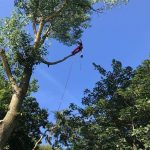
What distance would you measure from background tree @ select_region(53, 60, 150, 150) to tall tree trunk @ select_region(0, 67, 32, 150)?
2774 mm

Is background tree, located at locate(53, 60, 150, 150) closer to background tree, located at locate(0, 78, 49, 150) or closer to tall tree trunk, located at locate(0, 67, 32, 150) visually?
tall tree trunk, located at locate(0, 67, 32, 150)

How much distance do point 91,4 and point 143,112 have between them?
5.03 metres

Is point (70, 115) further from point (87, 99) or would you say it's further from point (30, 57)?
point (30, 57)

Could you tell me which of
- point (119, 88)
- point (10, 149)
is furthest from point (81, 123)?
point (10, 149)

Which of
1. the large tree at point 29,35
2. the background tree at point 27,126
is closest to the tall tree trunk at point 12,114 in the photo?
the large tree at point 29,35

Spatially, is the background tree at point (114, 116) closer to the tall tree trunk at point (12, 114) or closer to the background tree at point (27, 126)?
the tall tree trunk at point (12, 114)

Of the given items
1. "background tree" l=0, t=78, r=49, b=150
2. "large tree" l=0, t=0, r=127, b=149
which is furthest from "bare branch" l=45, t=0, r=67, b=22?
"background tree" l=0, t=78, r=49, b=150

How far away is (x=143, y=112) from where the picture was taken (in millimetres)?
15570

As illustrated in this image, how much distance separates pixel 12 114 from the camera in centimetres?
1441

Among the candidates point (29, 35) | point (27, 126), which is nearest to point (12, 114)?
point (29, 35)

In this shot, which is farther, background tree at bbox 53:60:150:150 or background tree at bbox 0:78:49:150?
background tree at bbox 0:78:49:150

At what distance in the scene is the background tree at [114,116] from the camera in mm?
15422

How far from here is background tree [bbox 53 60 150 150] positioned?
15.4m

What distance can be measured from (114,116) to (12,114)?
4333mm
